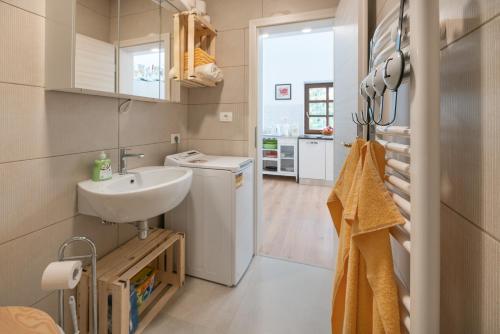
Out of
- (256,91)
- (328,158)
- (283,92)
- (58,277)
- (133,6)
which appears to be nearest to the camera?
(58,277)

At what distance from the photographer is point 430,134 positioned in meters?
0.49

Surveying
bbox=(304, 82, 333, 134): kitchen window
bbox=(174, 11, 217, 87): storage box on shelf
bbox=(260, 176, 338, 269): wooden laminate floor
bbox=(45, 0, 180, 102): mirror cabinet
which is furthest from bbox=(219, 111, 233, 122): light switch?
bbox=(304, 82, 333, 134): kitchen window

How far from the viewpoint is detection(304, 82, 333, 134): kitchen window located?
5.21 m

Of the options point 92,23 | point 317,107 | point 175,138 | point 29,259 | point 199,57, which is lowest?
point 29,259

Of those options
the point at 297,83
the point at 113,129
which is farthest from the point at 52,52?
the point at 297,83

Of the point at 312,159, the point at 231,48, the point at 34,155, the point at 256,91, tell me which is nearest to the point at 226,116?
the point at 256,91

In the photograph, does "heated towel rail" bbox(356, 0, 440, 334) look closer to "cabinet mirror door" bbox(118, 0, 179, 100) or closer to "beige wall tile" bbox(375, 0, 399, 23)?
"beige wall tile" bbox(375, 0, 399, 23)

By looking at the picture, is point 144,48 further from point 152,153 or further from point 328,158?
point 328,158

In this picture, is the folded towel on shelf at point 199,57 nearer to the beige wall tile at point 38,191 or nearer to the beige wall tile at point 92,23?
the beige wall tile at point 92,23

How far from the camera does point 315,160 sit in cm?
476

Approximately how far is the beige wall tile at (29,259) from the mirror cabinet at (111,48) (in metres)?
0.69

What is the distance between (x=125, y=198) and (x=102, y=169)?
38 centimetres

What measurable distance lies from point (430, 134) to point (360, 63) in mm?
775

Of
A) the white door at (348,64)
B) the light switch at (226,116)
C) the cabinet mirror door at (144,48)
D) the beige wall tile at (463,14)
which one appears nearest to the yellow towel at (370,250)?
the beige wall tile at (463,14)
